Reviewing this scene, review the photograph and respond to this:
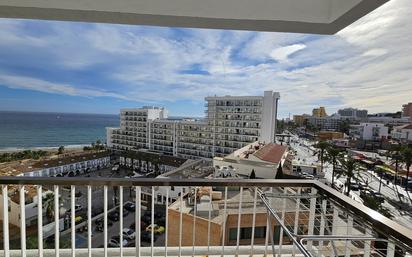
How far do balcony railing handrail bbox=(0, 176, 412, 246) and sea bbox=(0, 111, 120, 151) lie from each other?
2853cm

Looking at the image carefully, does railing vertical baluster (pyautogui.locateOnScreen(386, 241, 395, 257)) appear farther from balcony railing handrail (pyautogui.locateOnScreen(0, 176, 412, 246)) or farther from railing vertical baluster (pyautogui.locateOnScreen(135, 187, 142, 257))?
railing vertical baluster (pyautogui.locateOnScreen(135, 187, 142, 257))

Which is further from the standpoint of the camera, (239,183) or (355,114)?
(355,114)

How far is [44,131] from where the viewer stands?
108 feet

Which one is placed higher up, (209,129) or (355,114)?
(355,114)

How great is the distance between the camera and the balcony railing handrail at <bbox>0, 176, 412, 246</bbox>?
940 mm

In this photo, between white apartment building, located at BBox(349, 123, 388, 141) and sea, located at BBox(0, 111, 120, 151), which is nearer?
white apartment building, located at BBox(349, 123, 388, 141)

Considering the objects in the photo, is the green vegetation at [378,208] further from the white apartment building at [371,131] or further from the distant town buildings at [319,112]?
the distant town buildings at [319,112]

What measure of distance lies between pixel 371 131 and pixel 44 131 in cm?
3941

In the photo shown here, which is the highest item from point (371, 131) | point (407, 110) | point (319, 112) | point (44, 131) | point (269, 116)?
point (319, 112)

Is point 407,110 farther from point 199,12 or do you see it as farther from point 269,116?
point 269,116

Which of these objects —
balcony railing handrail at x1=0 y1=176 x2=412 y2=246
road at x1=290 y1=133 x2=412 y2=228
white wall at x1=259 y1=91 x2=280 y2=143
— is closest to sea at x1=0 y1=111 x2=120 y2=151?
white wall at x1=259 y1=91 x2=280 y2=143

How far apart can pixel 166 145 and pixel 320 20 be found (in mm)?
26984

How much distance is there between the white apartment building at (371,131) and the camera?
389 centimetres

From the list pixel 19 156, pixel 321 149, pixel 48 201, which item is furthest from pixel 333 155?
pixel 19 156
